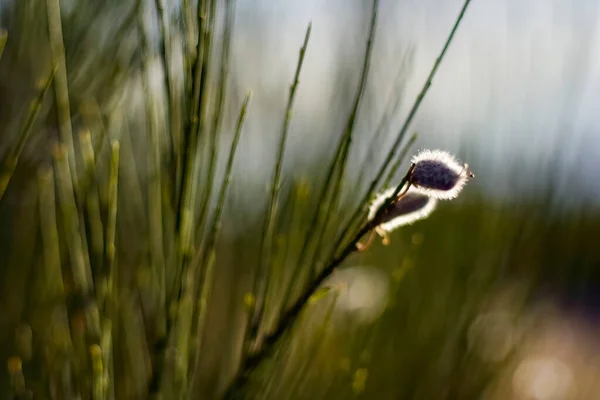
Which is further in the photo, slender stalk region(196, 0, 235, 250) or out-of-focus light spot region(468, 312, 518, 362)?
out-of-focus light spot region(468, 312, 518, 362)

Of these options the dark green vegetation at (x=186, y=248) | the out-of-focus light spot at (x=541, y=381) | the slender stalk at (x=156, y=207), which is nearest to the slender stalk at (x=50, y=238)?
the dark green vegetation at (x=186, y=248)

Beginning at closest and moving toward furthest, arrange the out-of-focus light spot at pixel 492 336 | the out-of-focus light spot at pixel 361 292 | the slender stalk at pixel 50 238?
the slender stalk at pixel 50 238 → the out-of-focus light spot at pixel 492 336 → the out-of-focus light spot at pixel 361 292

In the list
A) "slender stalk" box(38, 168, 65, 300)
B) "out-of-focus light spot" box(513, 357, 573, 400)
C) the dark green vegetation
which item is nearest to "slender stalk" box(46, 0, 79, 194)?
the dark green vegetation

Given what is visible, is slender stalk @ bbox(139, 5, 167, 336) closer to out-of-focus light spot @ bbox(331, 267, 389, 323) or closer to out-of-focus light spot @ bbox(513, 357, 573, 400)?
out-of-focus light spot @ bbox(331, 267, 389, 323)

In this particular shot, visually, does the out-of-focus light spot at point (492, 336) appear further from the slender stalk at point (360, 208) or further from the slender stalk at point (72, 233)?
the slender stalk at point (72, 233)

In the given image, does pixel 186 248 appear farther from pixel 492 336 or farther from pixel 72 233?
pixel 492 336
